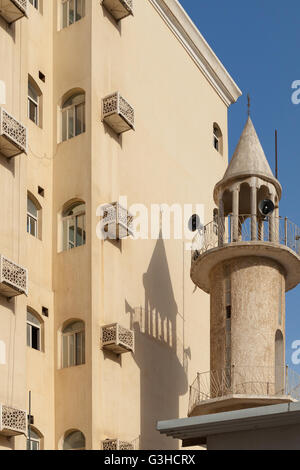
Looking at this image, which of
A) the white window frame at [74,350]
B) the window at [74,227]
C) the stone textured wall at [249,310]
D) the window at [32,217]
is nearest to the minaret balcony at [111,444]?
the white window frame at [74,350]

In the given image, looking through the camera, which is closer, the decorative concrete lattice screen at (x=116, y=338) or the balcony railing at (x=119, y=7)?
the decorative concrete lattice screen at (x=116, y=338)

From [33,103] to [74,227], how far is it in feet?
11.7

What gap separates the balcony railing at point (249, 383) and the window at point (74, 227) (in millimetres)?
4887

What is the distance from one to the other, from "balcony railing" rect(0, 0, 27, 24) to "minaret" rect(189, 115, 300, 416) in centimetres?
711

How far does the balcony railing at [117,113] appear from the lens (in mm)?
28609

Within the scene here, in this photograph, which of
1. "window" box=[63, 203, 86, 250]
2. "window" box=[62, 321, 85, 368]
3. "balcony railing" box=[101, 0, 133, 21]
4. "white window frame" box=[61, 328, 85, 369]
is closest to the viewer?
"white window frame" box=[61, 328, 85, 369]

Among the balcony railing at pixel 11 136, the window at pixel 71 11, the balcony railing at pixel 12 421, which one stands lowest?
the balcony railing at pixel 12 421

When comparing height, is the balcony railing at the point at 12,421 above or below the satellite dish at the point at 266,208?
below

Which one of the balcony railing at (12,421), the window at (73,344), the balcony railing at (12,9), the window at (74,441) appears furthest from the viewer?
the window at (73,344)

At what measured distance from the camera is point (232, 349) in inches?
1062

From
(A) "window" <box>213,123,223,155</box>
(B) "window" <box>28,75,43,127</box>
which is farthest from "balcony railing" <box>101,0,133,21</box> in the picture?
(A) "window" <box>213,123,223,155</box>

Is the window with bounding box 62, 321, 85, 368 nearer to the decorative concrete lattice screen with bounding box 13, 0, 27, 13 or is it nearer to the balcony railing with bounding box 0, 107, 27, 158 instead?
the balcony railing with bounding box 0, 107, 27, 158

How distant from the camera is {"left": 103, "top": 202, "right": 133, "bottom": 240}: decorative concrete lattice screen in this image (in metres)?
27.8

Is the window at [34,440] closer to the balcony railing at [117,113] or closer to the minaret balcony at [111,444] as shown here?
the minaret balcony at [111,444]
